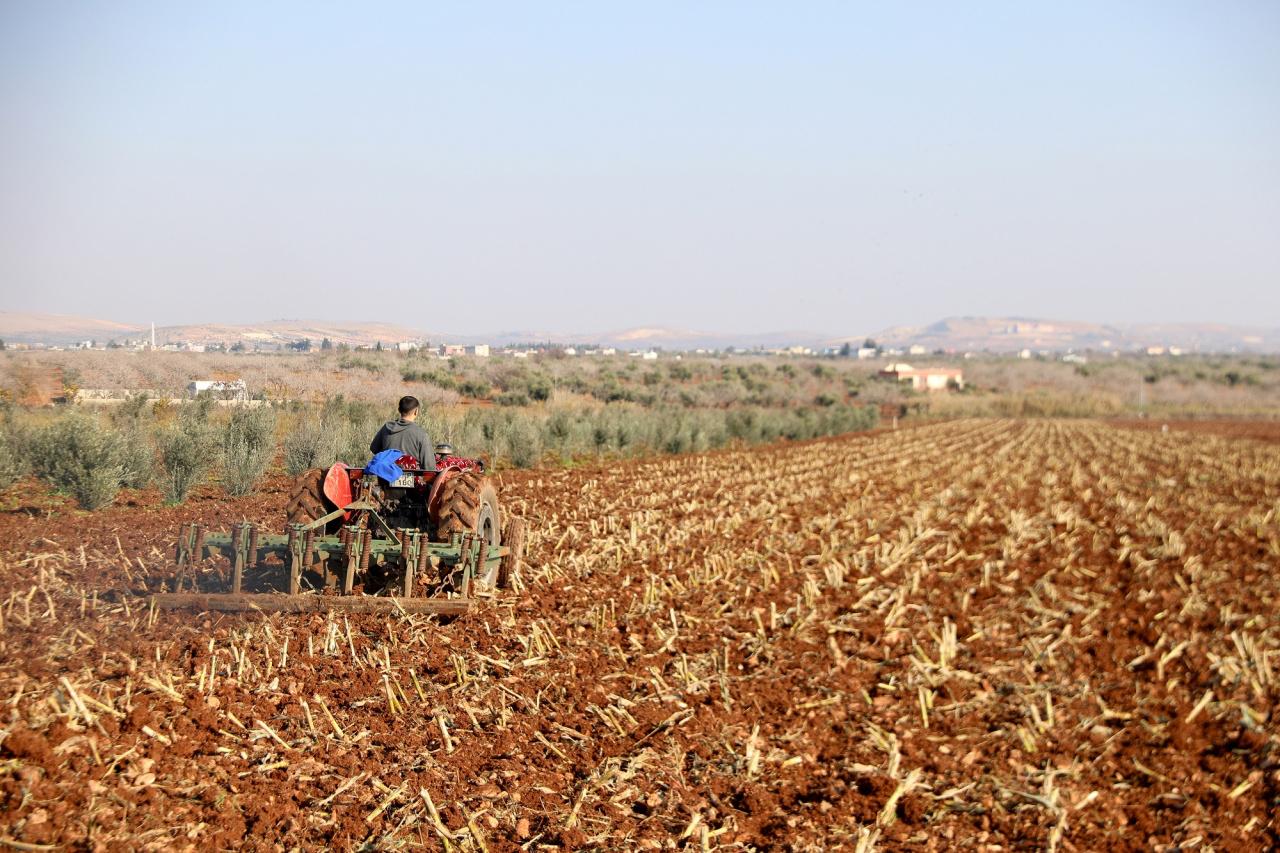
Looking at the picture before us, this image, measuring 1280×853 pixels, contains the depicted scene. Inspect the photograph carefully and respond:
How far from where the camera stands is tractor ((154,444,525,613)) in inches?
323

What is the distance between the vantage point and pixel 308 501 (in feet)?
29.7

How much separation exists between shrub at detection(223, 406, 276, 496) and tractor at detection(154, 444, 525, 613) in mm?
6154

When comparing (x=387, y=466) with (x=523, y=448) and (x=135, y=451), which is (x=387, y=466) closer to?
(x=135, y=451)

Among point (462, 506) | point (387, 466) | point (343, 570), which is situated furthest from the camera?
point (387, 466)

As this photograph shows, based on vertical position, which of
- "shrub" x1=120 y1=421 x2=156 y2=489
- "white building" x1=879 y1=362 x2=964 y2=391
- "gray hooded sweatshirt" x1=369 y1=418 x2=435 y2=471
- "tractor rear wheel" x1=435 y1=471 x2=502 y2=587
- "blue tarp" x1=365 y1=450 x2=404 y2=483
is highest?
"gray hooded sweatshirt" x1=369 y1=418 x2=435 y2=471

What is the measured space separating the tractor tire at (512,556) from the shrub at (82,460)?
22.7ft

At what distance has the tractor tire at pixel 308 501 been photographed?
9008 mm

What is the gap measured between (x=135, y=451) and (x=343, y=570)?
8372mm

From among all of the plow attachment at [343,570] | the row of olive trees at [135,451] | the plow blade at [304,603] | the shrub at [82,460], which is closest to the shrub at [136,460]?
the row of olive trees at [135,451]

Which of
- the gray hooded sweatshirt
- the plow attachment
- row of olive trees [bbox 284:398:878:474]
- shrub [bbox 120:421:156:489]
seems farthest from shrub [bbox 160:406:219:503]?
the gray hooded sweatshirt

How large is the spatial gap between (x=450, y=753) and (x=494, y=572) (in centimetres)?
384

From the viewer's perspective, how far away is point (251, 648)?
7.41 m

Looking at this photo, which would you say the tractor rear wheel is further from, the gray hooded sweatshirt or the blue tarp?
the blue tarp

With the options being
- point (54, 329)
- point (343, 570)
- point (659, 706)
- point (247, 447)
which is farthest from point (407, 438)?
point (54, 329)
